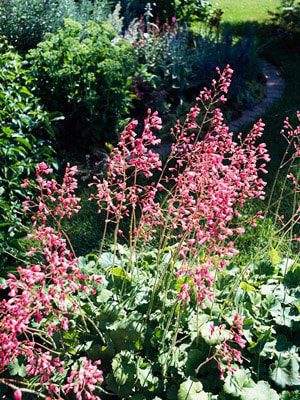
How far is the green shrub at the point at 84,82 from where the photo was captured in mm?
5641

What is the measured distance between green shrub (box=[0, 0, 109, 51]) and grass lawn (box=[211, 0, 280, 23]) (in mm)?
4528

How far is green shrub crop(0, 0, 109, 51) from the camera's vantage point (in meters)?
6.76

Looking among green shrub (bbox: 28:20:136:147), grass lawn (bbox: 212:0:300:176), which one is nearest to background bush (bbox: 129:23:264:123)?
grass lawn (bbox: 212:0:300:176)

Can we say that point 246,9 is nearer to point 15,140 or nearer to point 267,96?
point 267,96

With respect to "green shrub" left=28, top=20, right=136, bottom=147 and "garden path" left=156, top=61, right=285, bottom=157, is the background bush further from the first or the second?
"green shrub" left=28, top=20, right=136, bottom=147

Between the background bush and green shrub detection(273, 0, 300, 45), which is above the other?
green shrub detection(273, 0, 300, 45)

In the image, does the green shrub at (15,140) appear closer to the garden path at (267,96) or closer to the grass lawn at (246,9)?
the garden path at (267,96)

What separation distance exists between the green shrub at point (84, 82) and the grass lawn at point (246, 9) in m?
5.44

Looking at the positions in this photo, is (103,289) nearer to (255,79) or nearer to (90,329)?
(90,329)

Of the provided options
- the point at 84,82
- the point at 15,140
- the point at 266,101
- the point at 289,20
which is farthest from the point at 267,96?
the point at 15,140

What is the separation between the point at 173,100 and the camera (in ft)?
21.8

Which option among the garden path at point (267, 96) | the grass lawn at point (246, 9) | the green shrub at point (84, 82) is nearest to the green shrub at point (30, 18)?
the green shrub at point (84, 82)

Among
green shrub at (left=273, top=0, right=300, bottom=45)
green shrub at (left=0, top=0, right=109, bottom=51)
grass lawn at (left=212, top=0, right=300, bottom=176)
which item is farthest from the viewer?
green shrub at (left=273, top=0, right=300, bottom=45)

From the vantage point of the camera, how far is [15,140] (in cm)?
484
